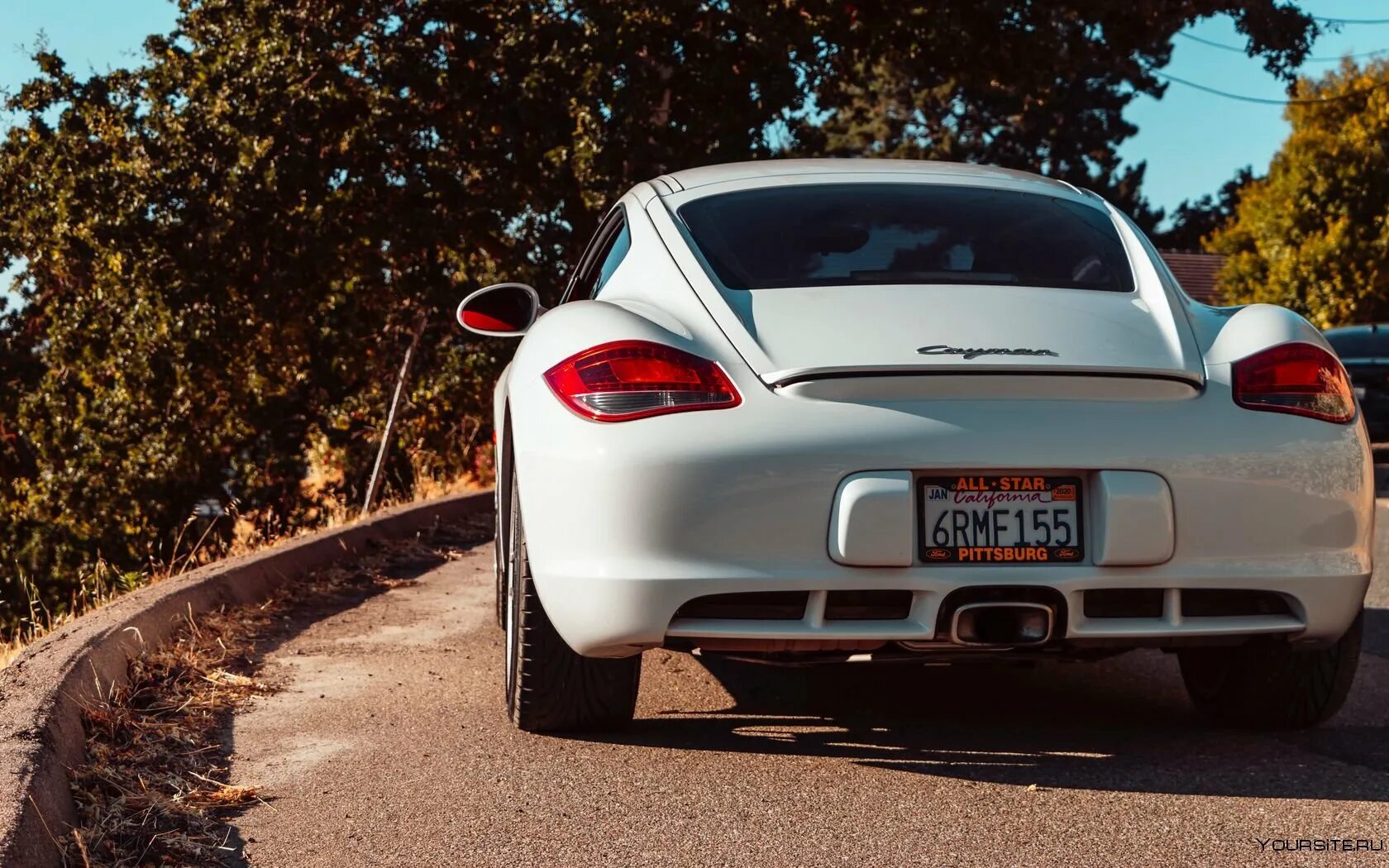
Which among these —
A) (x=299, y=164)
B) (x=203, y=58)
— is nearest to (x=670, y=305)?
(x=299, y=164)

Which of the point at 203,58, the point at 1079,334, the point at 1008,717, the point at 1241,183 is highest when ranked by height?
the point at 1241,183

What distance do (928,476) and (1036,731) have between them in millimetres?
1088

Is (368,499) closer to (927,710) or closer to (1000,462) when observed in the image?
(927,710)

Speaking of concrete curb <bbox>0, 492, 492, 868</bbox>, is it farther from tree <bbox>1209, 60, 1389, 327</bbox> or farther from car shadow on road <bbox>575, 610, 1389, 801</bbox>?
tree <bbox>1209, 60, 1389, 327</bbox>

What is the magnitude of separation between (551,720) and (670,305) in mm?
1103

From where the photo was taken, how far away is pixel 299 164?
12.8m

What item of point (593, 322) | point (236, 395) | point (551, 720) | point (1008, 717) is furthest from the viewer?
point (236, 395)

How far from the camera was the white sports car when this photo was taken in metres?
3.32

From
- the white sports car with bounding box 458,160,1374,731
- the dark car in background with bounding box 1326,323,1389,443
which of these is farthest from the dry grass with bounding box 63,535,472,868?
the dark car in background with bounding box 1326,323,1389,443

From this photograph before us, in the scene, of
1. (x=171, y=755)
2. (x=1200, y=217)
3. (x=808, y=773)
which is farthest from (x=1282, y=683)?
(x=1200, y=217)

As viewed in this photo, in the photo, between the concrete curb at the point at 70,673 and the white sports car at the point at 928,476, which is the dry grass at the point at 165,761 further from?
the white sports car at the point at 928,476

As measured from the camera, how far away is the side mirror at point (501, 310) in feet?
16.5

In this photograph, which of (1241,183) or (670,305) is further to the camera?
(1241,183)

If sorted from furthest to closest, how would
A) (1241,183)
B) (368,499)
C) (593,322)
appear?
(1241,183), (368,499), (593,322)
